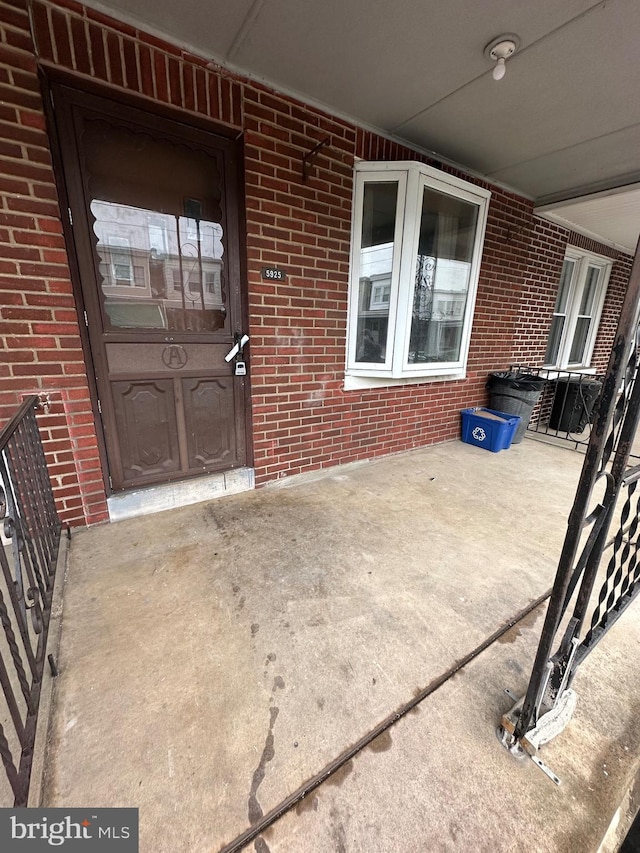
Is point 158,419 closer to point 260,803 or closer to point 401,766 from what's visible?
Result: point 260,803

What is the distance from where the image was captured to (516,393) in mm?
3994

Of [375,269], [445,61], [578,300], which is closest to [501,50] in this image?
[445,61]

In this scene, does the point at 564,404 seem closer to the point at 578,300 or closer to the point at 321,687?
the point at 578,300

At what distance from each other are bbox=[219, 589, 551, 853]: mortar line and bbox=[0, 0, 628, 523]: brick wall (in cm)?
182

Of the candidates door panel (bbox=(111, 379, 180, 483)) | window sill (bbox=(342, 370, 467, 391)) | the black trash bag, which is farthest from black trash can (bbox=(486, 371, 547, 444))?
door panel (bbox=(111, 379, 180, 483))

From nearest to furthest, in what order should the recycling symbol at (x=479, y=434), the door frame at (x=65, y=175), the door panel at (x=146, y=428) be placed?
1. the door frame at (x=65, y=175)
2. the door panel at (x=146, y=428)
3. the recycling symbol at (x=479, y=434)

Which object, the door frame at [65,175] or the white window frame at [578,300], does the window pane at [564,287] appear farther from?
the door frame at [65,175]

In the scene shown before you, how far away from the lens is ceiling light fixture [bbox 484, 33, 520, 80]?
180 centimetres

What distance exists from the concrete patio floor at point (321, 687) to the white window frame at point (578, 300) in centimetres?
414

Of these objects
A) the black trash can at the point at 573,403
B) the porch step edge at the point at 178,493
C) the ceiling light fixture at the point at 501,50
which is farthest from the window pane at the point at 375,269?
the black trash can at the point at 573,403

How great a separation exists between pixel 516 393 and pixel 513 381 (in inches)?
5.5

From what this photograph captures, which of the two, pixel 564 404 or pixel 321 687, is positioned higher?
pixel 564 404

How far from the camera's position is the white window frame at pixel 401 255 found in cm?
271

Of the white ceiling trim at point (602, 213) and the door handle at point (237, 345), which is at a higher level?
the white ceiling trim at point (602, 213)
